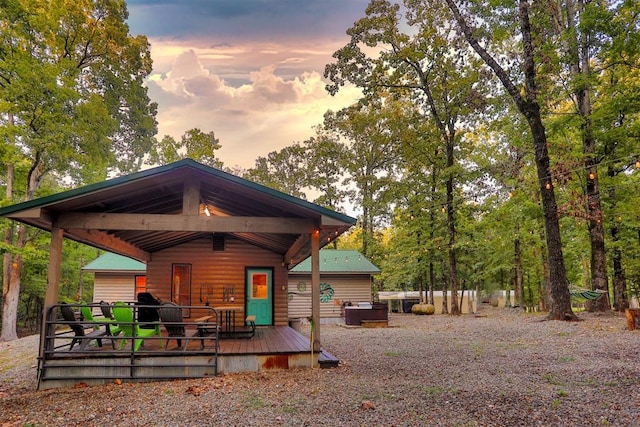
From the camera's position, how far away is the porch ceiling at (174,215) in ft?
21.3

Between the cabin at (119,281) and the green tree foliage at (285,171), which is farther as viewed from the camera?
the green tree foliage at (285,171)

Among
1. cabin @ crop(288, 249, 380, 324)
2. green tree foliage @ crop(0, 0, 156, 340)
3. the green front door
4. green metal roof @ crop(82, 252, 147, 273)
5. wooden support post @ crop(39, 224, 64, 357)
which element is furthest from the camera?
cabin @ crop(288, 249, 380, 324)

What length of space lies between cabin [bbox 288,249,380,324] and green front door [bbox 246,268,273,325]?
616 cm

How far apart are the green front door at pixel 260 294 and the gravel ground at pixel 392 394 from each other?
445cm

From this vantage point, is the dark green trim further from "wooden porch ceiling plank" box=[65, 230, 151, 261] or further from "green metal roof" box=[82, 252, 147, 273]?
"green metal roof" box=[82, 252, 147, 273]

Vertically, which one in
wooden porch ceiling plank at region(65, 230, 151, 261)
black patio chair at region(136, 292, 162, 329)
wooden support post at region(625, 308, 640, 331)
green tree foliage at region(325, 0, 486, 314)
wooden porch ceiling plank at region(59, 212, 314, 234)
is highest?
green tree foliage at region(325, 0, 486, 314)

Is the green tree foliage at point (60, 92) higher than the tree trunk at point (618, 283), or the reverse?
the green tree foliage at point (60, 92)

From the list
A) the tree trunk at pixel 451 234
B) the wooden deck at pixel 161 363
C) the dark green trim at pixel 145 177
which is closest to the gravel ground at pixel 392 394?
the wooden deck at pixel 161 363

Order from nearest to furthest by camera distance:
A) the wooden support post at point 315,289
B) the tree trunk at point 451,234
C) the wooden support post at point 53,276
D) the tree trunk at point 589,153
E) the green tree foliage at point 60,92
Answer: the wooden support post at point 53,276 < the wooden support post at point 315,289 < the tree trunk at point 589,153 < the green tree foliage at point 60,92 < the tree trunk at point 451,234

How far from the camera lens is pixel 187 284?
11.7 m

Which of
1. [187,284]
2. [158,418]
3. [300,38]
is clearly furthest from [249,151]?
[158,418]

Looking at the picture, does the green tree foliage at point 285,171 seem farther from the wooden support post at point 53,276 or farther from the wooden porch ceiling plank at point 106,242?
the wooden support post at point 53,276

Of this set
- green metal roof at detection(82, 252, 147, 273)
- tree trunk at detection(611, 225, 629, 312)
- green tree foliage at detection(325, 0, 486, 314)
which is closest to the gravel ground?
tree trunk at detection(611, 225, 629, 312)

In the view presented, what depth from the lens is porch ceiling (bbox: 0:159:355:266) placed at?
6492mm
